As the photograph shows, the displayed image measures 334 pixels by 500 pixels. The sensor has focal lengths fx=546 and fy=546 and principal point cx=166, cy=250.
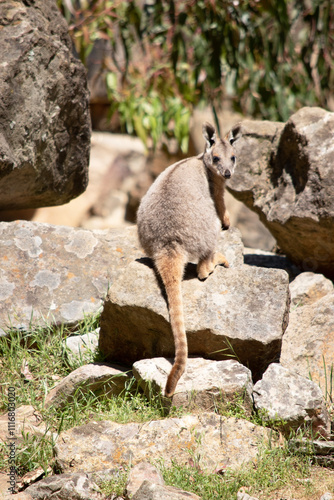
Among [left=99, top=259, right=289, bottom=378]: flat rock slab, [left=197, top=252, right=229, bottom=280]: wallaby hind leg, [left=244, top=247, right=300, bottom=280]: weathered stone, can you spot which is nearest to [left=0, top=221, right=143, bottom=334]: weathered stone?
[left=99, top=259, right=289, bottom=378]: flat rock slab

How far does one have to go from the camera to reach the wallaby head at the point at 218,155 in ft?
17.1

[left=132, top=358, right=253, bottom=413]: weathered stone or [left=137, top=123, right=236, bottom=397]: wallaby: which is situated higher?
[left=137, top=123, right=236, bottom=397]: wallaby

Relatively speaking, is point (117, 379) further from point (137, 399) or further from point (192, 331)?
point (192, 331)

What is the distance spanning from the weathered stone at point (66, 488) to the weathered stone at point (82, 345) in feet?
4.69

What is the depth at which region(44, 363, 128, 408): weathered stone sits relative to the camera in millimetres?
4293

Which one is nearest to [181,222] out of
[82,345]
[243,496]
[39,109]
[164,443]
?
[82,345]

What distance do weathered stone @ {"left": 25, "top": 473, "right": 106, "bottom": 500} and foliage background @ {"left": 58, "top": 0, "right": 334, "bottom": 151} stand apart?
20.6ft

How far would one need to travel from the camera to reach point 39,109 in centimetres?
548

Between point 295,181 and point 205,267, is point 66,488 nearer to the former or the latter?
point 205,267

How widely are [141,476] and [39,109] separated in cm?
370

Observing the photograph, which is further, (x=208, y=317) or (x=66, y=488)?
(x=208, y=317)

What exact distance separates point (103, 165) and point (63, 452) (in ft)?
36.1

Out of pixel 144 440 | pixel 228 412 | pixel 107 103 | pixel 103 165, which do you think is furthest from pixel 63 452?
pixel 107 103

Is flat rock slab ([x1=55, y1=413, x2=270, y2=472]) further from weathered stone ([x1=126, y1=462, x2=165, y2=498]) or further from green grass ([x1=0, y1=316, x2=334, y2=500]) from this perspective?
weathered stone ([x1=126, y1=462, x2=165, y2=498])
